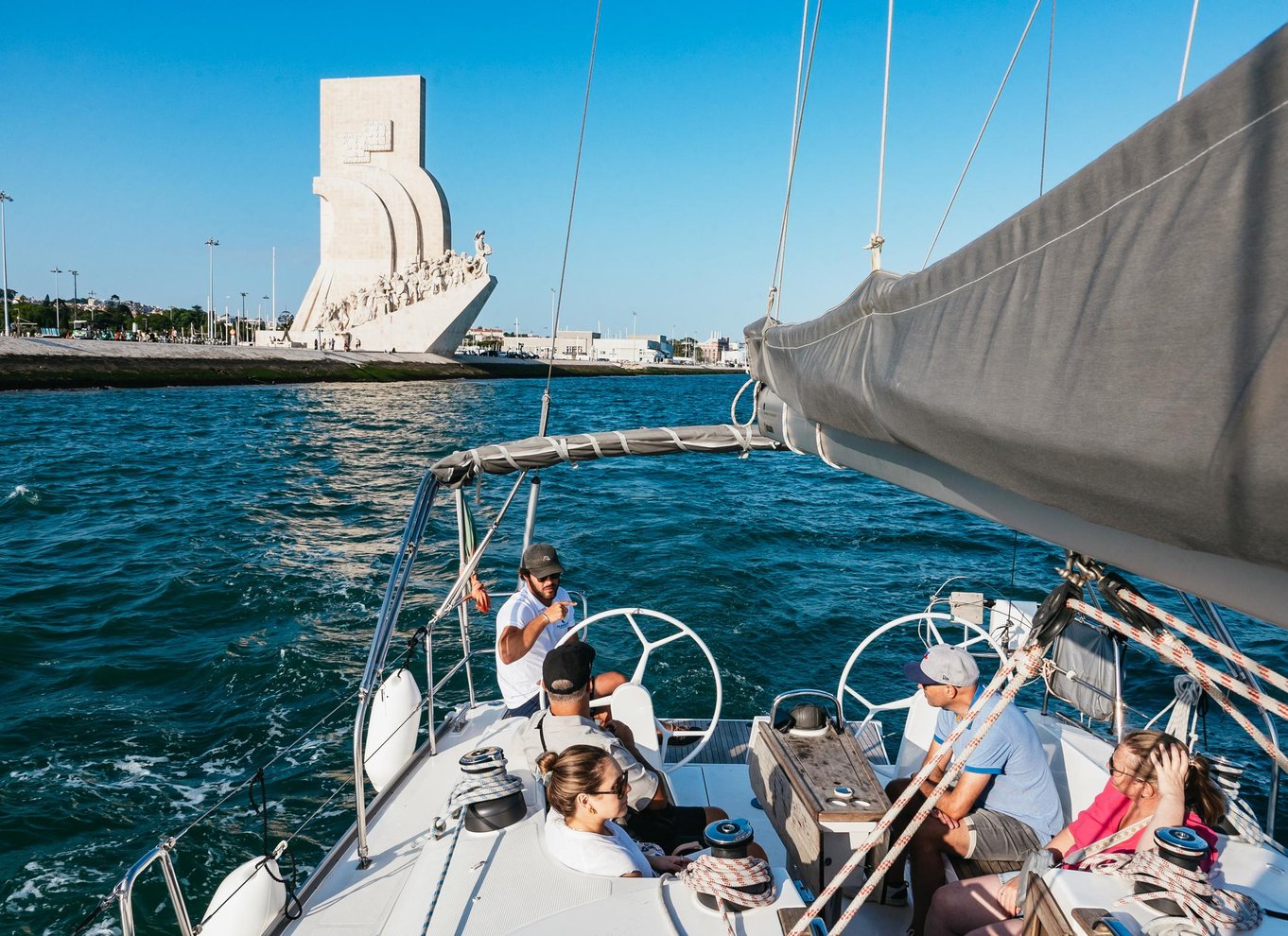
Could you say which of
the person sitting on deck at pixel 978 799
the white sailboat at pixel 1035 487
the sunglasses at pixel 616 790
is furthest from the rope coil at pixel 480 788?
the person sitting on deck at pixel 978 799

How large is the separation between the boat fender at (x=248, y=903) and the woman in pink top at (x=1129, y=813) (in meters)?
2.10

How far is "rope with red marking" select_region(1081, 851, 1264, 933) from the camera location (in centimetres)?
177

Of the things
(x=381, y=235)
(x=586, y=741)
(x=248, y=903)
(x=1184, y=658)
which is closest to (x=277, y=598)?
(x=248, y=903)

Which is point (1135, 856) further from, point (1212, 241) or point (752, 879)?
point (1212, 241)

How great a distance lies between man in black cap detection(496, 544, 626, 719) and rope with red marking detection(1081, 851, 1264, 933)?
7.19 feet

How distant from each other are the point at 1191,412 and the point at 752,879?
1547 mm

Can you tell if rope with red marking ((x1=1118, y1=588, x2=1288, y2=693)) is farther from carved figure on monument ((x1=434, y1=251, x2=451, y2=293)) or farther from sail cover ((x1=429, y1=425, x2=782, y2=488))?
carved figure on monument ((x1=434, y1=251, x2=451, y2=293))

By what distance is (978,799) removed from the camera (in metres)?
2.79

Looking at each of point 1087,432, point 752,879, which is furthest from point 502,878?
point 1087,432

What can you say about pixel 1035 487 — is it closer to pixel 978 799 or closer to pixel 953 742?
pixel 953 742

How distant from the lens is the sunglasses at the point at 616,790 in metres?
2.24

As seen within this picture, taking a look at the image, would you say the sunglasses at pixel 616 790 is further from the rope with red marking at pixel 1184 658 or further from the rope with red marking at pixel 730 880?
the rope with red marking at pixel 1184 658

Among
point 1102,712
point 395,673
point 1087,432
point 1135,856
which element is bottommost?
point 395,673

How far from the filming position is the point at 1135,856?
6.44 feet
